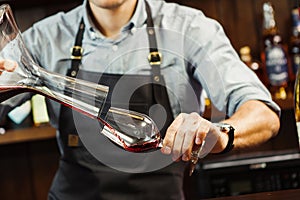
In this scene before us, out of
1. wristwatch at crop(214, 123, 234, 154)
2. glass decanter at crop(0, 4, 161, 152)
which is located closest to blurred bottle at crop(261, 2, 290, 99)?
wristwatch at crop(214, 123, 234, 154)

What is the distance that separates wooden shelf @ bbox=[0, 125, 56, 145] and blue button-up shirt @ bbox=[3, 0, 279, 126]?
0.59 m

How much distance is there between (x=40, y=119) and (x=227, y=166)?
27.3 inches

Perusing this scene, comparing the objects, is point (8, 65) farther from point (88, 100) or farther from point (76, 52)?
point (76, 52)

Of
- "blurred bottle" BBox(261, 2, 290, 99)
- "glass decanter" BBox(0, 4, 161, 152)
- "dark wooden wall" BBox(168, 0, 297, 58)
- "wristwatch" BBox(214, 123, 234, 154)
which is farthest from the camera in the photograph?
"dark wooden wall" BBox(168, 0, 297, 58)

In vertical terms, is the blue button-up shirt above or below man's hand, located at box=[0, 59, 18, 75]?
below

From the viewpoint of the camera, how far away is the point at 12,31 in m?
1.15

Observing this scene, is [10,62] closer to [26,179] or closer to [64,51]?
[64,51]

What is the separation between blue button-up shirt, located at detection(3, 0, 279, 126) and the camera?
155 cm

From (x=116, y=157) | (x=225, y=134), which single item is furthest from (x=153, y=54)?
(x=225, y=134)

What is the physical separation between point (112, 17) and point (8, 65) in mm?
560

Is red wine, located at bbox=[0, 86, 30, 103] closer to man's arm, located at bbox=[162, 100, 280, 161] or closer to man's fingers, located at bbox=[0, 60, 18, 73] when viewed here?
man's fingers, located at bbox=[0, 60, 18, 73]

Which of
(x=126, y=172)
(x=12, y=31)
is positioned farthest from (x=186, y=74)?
(x=12, y=31)

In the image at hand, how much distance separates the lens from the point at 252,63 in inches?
96.1

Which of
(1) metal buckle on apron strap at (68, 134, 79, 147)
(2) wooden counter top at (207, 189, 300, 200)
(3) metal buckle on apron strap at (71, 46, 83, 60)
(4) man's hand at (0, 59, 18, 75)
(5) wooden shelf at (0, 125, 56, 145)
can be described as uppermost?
(4) man's hand at (0, 59, 18, 75)
